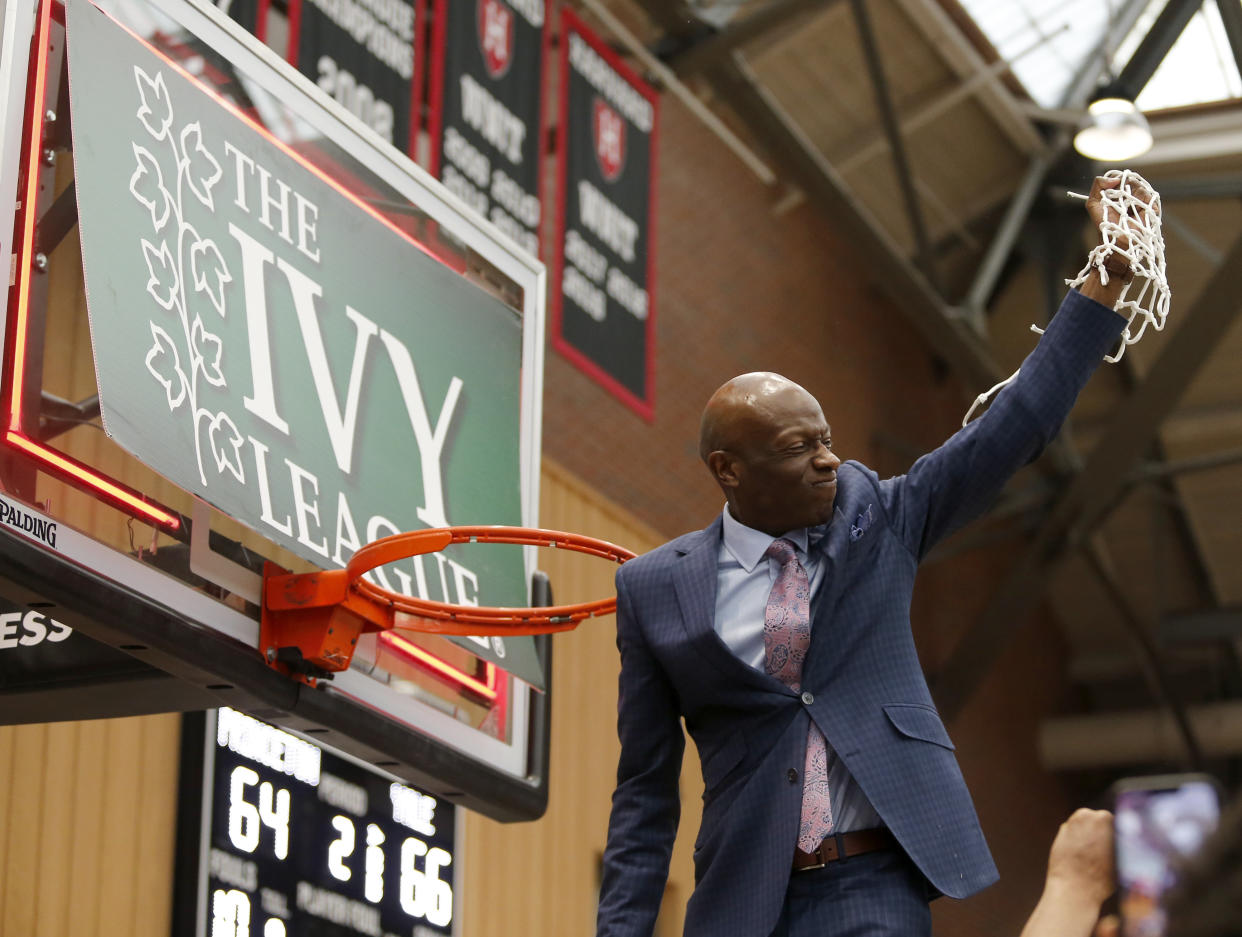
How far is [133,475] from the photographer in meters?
4.98

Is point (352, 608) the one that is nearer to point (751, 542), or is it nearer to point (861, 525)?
point (751, 542)

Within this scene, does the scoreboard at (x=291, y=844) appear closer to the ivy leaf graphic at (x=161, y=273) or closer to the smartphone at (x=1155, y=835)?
the ivy leaf graphic at (x=161, y=273)

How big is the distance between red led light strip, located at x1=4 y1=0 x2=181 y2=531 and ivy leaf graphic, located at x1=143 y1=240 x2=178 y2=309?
1.10ft

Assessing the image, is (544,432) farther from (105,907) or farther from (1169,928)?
(1169,928)

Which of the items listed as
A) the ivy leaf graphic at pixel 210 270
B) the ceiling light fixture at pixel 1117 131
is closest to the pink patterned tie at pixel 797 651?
the ivy leaf graphic at pixel 210 270

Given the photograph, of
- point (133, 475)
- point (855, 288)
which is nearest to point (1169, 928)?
point (133, 475)

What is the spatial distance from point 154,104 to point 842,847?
3094mm

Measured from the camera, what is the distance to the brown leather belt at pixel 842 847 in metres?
3.11

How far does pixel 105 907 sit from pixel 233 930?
0.58m

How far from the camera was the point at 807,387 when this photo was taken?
55.0 feet

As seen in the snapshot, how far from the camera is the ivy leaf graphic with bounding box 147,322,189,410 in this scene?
4.91m

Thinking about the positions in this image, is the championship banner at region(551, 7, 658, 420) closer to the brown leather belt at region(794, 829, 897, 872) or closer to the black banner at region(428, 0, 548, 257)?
the black banner at region(428, 0, 548, 257)

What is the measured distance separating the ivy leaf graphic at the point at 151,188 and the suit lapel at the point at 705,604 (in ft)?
7.41

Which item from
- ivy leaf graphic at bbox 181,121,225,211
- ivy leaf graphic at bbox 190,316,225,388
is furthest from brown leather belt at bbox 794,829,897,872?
ivy leaf graphic at bbox 181,121,225,211
